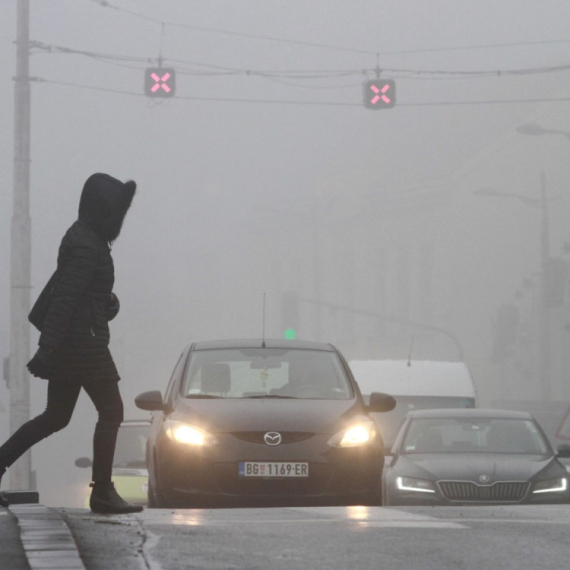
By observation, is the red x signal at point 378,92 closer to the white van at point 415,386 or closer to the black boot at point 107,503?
the white van at point 415,386

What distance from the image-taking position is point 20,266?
27.8 m

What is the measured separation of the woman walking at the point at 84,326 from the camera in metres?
8.60

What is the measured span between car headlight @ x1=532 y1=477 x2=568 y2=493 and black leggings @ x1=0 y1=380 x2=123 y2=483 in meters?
6.56

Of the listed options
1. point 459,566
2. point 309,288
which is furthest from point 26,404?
point 309,288

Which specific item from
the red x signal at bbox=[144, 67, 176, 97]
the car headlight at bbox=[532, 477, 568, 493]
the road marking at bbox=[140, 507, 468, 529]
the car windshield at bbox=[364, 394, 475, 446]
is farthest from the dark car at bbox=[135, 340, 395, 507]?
the red x signal at bbox=[144, 67, 176, 97]

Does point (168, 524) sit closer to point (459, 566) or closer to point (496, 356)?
point (459, 566)


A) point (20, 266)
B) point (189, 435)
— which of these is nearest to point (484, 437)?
point (189, 435)

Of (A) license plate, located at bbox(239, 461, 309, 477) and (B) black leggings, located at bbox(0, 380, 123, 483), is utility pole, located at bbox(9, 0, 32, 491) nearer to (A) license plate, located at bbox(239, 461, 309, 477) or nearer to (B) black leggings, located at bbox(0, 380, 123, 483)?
(A) license plate, located at bbox(239, 461, 309, 477)

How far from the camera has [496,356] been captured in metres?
61.7

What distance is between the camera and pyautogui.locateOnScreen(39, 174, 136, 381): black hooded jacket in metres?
8.59

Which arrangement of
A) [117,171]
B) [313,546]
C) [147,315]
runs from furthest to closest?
[117,171] < [147,315] < [313,546]

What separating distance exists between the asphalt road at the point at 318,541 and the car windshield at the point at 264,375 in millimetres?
3043

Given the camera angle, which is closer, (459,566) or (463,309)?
(459,566)

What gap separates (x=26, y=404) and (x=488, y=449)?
12.8 meters
